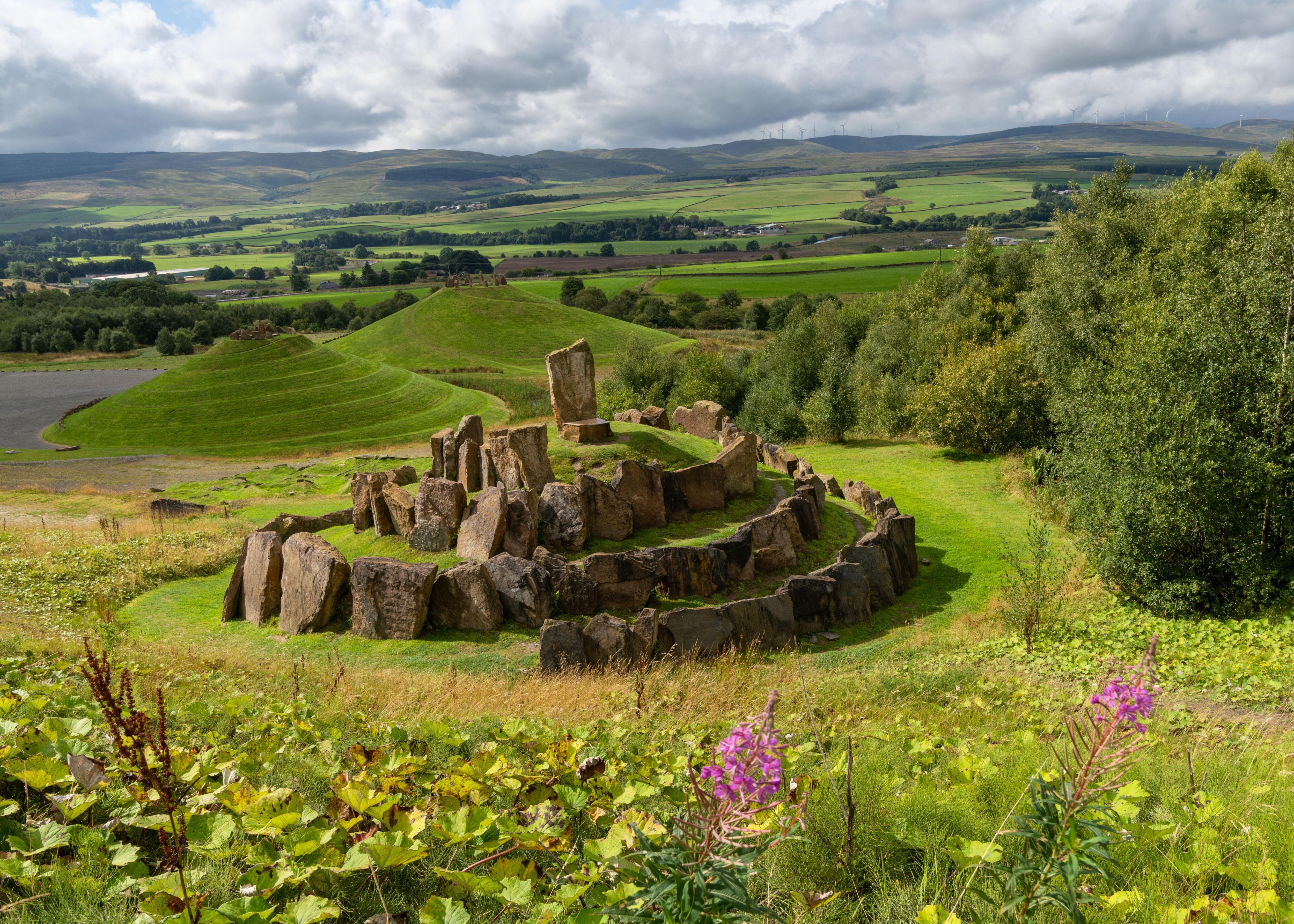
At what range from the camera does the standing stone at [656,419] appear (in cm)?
3117

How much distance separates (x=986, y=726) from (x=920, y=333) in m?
44.8

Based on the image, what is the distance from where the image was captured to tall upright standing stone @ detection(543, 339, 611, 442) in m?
24.1

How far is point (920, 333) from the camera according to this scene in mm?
50625

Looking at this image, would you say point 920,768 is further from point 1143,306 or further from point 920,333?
point 920,333

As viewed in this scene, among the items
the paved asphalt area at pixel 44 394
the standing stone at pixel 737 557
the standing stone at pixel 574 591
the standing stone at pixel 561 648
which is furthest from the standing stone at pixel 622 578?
the paved asphalt area at pixel 44 394

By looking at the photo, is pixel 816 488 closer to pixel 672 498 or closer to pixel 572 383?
pixel 672 498

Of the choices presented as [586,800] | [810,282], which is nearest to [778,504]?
[586,800]

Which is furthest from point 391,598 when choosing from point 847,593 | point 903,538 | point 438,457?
point 903,538

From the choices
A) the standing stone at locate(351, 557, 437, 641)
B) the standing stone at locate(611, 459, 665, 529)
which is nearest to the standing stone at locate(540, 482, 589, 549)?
the standing stone at locate(611, 459, 665, 529)

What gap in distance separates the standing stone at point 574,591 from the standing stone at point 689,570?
1.67m

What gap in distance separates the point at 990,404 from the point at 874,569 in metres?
21.3

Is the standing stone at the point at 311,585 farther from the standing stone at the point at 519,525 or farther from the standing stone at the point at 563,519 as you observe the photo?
the standing stone at the point at 563,519

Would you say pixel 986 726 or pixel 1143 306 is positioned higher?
pixel 1143 306

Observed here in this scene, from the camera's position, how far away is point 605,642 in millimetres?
14711
